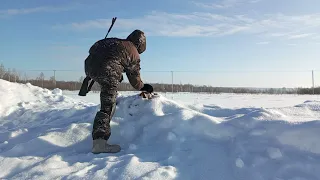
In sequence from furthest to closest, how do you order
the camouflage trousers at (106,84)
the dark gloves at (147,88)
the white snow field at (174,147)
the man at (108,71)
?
the dark gloves at (147,88) → the camouflage trousers at (106,84) → the man at (108,71) → the white snow field at (174,147)

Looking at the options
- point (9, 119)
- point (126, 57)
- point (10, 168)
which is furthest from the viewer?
point (9, 119)

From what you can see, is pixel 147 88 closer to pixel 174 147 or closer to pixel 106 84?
pixel 106 84

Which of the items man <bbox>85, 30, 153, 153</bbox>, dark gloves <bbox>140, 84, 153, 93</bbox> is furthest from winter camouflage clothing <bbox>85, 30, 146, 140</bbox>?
dark gloves <bbox>140, 84, 153, 93</bbox>

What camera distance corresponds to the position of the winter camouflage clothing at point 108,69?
362 centimetres

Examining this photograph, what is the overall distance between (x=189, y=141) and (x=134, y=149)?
0.65 metres

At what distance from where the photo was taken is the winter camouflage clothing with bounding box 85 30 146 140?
3624mm

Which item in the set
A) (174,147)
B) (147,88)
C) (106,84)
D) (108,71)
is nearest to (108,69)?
(108,71)

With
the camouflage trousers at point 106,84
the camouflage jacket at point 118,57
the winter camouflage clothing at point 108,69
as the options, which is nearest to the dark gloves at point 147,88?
the camouflage jacket at point 118,57

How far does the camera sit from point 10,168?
3.12 m

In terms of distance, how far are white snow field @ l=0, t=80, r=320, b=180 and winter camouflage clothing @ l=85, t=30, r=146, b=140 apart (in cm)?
39

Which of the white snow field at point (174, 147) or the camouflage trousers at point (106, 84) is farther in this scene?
the camouflage trousers at point (106, 84)

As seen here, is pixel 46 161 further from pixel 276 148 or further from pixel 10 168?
pixel 276 148

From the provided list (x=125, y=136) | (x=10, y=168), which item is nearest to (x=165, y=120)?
(x=125, y=136)

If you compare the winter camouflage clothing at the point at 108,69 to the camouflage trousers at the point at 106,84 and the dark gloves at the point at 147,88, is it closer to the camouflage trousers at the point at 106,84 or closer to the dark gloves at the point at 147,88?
the camouflage trousers at the point at 106,84
